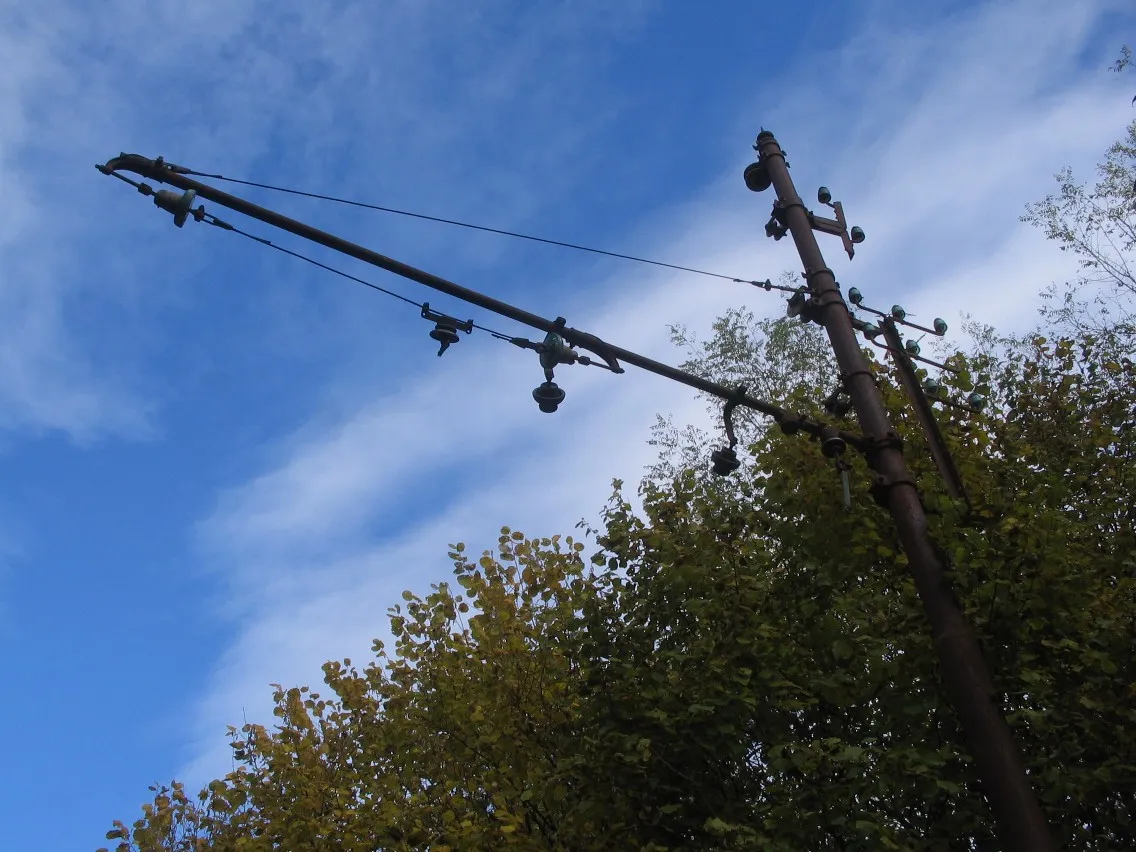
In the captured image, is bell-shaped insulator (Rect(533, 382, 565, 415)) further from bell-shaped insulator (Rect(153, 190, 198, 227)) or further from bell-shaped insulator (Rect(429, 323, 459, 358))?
bell-shaped insulator (Rect(153, 190, 198, 227))

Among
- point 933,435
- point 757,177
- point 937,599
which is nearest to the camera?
point 937,599

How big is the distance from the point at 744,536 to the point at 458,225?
16.1 feet

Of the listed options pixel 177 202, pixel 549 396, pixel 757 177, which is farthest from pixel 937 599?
pixel 177 202

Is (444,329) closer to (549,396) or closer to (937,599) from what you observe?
(549,396)

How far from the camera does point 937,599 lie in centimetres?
599

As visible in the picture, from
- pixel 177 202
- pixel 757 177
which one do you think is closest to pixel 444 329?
pixel 177 202

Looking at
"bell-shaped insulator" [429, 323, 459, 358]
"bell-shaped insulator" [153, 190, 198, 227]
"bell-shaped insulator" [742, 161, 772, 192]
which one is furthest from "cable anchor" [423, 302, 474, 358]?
"bell-shaped insulator" [742, 161, 772, 192]

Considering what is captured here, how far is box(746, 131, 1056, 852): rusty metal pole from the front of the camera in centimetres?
526

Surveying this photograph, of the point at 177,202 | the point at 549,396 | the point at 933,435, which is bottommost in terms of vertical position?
the point at 933,435

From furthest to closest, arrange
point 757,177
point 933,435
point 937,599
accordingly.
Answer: point 757,177
point 933,435
point 937,599

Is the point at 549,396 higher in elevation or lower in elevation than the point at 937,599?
higher

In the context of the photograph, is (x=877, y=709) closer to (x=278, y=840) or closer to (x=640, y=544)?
(x=640, y=544)

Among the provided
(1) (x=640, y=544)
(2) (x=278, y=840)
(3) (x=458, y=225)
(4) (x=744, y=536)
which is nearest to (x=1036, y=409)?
(4) (x=744, y=536)

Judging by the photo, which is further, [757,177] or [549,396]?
[757,177]
